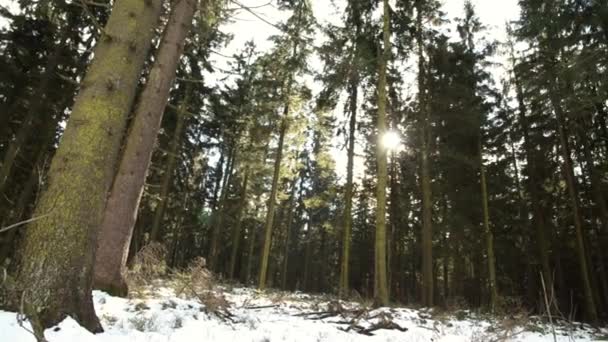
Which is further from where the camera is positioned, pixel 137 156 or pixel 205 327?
pixel 137 156

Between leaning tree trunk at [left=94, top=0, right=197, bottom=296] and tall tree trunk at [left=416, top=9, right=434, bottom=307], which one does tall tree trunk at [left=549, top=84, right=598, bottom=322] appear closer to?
tall tree trunk at [left=416, top=9, right=434, bottom=307]

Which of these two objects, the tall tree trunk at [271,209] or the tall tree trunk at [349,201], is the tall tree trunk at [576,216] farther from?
the tall tree trunk at [271,209]

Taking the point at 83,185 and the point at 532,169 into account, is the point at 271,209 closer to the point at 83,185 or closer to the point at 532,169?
the point at 532,169

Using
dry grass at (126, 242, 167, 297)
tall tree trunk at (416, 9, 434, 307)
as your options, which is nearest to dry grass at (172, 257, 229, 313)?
dry grass at (126, 242, 167, 297)

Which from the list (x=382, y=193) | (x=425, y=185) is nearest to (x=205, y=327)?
(x=382, y=193)

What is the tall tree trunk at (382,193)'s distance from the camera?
9.64 m

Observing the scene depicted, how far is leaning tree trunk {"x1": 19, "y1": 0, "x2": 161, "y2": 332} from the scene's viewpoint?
8.41ft

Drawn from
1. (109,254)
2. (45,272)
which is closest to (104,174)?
(45,272)

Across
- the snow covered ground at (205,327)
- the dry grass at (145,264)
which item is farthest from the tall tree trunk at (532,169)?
the dry grass at (145,264)

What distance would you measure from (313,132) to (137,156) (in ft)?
41.0

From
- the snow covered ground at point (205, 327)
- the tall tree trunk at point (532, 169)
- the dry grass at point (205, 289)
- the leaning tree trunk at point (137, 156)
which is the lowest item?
the snow covered ground at point (205, 327)

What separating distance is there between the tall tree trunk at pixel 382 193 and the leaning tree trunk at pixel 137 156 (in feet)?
20.4

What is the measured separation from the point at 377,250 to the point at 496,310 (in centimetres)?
581

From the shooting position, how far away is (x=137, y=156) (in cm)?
560
